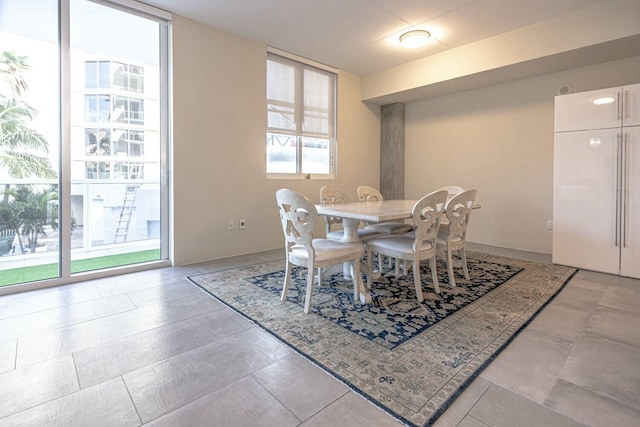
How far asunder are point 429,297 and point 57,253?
327 centimetres

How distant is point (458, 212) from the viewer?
283 cm

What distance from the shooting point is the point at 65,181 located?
2938mm

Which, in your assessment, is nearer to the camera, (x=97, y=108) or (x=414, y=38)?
(x=97, y=108)

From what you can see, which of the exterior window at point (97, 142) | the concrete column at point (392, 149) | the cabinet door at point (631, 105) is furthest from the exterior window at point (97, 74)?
the cabinet door at point (631, 105)

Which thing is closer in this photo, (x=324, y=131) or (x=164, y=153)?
(x=164, y=153)

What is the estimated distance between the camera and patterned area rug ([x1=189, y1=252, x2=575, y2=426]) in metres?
1.52

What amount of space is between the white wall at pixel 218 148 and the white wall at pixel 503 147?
7.88 feet

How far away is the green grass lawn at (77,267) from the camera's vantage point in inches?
111

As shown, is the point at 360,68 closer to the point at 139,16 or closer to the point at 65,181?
the point at 139,16

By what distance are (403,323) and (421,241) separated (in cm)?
65

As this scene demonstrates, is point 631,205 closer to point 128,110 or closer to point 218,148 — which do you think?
point 218,148

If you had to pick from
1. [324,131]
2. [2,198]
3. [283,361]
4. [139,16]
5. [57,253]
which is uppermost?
[139,16]

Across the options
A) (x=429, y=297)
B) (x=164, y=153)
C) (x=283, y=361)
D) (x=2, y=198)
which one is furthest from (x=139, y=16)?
(x=429, y=297)

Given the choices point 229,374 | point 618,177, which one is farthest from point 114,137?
point 618,177
